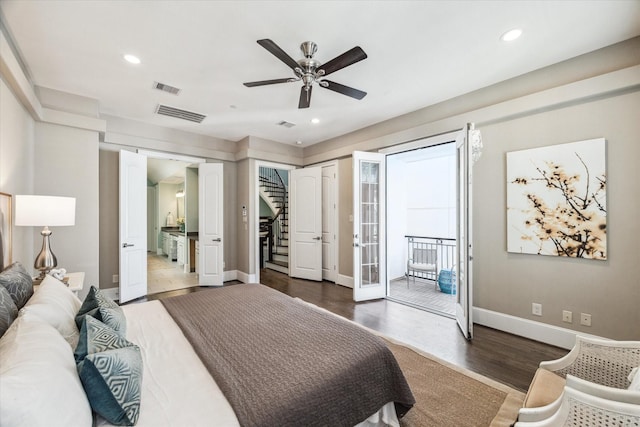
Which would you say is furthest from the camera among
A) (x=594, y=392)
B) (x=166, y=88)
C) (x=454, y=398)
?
(x=166, y=88)

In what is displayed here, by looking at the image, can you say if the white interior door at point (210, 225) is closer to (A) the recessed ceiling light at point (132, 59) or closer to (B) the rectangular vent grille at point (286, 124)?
(B) the rectangular vent grille at point (286, 124)

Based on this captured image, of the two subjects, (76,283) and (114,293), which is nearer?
(76,283)

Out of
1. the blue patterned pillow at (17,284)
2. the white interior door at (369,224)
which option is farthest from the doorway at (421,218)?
the blue patterned pillow at (17,284)

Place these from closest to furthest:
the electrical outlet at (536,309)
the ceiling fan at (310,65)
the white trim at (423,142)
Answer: the ceiling fan at (310,65) → the electrical outlet at (536,309) → the white trim at (423,142)

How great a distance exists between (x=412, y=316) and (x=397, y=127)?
2.79 m

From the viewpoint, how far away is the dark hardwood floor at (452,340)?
2383 millimetres

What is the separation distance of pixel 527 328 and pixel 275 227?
19.3 feet

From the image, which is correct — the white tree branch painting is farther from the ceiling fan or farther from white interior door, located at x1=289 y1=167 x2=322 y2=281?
white interior door, located at x1=289 y1=167 x2=322 y2=281

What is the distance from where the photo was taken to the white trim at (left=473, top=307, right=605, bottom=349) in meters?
2.74

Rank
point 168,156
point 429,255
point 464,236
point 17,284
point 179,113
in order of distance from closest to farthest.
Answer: point 17,284, point 464,236, point 179,113, point 168,156, point 429,255

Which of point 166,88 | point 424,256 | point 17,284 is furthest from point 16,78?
point 424,256

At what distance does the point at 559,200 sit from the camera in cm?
279

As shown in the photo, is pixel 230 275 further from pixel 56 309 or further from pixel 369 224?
pixel 56 309

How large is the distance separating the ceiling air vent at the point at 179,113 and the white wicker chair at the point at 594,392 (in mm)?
4711
